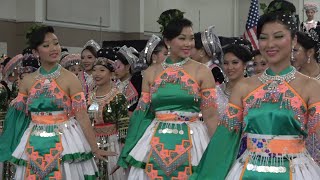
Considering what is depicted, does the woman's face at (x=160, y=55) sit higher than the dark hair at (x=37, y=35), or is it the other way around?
the dark hair at (x=37, y=35)

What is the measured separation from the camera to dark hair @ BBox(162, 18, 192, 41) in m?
4.87

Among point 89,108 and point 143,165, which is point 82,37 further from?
point 143,165

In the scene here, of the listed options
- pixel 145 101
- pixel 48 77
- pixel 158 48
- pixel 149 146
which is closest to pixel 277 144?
pixel 149 146

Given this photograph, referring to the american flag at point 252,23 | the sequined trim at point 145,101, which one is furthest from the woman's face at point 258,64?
the american flag at point 252,23

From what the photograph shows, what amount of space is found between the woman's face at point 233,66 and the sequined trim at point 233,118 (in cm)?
192

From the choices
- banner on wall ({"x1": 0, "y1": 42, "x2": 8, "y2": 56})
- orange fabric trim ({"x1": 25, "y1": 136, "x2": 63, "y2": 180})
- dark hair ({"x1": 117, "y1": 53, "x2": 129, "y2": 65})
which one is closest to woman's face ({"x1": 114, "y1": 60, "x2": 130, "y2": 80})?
dark hair ({"x1": 117, "y1": 53, "x2": 129, "y2": 65})

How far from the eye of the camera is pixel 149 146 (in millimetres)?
4812

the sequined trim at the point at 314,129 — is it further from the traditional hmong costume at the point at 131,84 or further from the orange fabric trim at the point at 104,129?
the traditional hmong costume at the point at 131,84

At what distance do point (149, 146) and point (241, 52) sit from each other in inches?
45.5

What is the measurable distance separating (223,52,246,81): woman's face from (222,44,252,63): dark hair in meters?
0.02

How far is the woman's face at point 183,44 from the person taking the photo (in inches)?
191

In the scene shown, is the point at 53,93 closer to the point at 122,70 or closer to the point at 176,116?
the point at 176,116

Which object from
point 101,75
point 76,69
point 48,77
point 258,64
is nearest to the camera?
point 48,77

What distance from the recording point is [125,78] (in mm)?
7363
